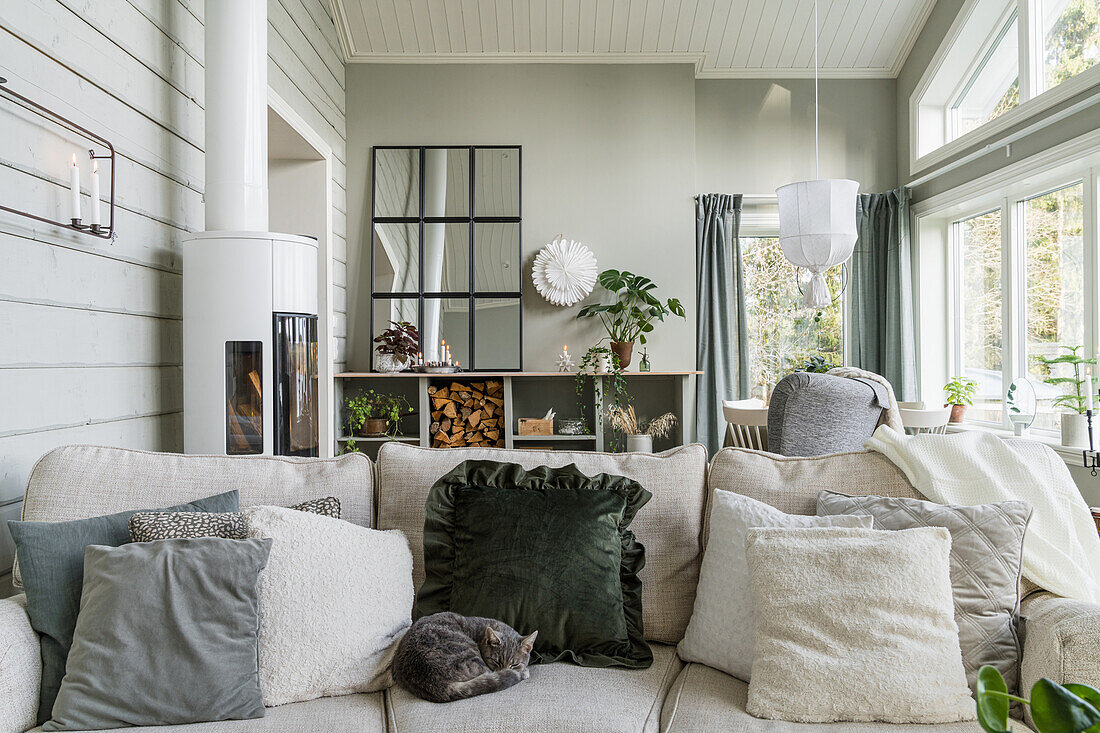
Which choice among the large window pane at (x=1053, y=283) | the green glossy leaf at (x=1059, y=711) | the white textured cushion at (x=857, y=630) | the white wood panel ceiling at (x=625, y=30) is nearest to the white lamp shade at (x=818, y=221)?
the large window pane at (x=1053, y=283)

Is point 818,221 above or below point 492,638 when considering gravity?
above

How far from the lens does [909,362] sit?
5234 mm

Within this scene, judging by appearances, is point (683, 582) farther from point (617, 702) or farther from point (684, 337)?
point (684, 337)

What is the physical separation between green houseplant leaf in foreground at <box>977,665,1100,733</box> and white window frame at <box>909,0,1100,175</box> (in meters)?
3.90

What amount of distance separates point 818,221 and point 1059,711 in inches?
132

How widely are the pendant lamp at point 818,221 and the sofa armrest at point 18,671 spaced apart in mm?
3400

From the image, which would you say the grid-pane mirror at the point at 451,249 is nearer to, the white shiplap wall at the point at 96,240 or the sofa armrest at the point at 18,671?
the white shiplap wall at the point at 96,240

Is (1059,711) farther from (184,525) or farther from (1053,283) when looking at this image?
(1053,283)

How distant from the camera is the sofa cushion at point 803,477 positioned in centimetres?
199

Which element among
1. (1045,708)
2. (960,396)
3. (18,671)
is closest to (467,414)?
(960,396)

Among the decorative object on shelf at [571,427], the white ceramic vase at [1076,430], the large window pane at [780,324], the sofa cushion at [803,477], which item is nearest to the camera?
the sofa cushion at [803,477]

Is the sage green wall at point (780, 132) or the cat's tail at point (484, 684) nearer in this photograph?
the cat's tail at point (484, 684)

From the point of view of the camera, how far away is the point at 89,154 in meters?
2.27

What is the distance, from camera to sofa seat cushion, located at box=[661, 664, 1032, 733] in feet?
4.86
